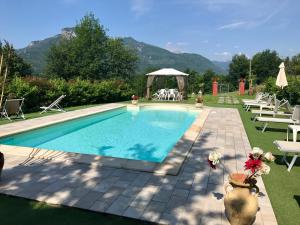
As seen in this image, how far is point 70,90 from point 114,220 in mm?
12903

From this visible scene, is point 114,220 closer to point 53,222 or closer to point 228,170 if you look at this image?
point 53,222

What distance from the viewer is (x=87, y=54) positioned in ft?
124

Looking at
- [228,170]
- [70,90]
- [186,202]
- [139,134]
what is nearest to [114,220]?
[186,202]

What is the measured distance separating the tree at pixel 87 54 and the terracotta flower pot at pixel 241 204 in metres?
35.8

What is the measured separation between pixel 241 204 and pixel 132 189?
1738 millimetres

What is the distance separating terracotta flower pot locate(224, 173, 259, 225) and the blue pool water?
13.9 feet

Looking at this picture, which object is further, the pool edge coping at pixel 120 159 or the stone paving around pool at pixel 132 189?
the pool edge coping at pixel 120 159

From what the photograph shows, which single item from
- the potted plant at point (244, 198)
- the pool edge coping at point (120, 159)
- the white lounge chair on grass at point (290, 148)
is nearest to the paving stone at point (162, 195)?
the pool edge coping at point (120, 159)

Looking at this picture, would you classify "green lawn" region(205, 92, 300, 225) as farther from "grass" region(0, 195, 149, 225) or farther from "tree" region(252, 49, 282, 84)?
"tree" region(252, 49, 282, 84)

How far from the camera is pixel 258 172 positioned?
3.10 m

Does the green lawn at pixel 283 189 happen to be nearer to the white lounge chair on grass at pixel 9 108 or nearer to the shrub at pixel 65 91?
the white lounge chair on grass at pixel 9 108

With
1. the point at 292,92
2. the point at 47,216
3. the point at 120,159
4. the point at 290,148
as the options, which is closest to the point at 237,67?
the point at 292,92

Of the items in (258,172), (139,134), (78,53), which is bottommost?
(139,134)

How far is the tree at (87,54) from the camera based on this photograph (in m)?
37.6
